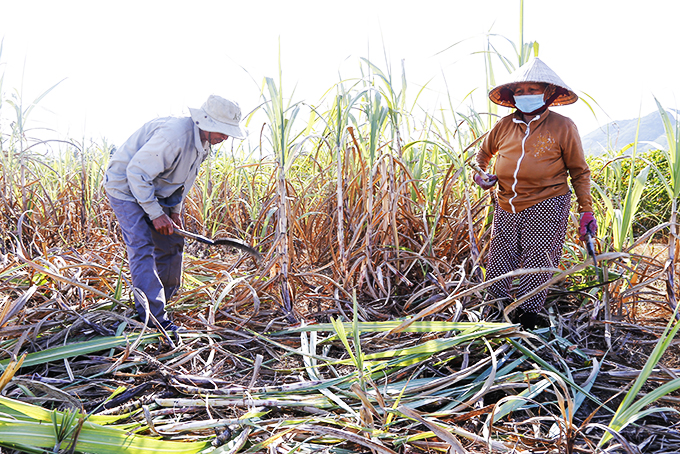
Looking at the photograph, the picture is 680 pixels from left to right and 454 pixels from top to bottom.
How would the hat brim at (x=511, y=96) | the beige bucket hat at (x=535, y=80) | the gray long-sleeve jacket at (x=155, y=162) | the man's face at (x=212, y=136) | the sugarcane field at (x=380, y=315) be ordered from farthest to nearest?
the man's face at (x=212, y=136), the gray long-sleeve jacket at (x=155, y=162), the hat brim at (x=511, y=96), the beige bucket hat at (x=535, y=80), the sugarcane field at (x=380, y=315)

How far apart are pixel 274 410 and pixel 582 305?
150cm

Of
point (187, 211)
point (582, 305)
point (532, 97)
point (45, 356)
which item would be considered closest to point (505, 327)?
point (582, 305)

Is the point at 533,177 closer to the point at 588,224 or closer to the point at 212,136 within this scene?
the point at 588,224

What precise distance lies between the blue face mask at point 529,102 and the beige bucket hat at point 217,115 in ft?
4.11

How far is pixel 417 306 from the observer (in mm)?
2012

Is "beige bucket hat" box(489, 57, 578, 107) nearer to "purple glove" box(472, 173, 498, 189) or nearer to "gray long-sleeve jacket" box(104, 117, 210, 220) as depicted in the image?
"purple glove" box(472, 173, 498, 189)

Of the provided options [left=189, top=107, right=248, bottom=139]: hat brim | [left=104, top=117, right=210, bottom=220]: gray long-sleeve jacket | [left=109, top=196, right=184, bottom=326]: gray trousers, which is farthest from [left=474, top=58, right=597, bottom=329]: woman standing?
[left=109, top=196, right=184, bottom=326]: gray trousers

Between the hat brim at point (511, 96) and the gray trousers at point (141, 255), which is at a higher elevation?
the hat brim at point (511, 96)

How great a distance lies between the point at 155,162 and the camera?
194 cm

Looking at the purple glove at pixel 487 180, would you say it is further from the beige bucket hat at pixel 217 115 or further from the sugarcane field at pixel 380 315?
the beige bucket hat at pixel 217 115

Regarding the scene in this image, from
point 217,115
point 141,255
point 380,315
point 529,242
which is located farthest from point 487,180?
point 141,255

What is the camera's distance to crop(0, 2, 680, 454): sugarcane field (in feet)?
3.93

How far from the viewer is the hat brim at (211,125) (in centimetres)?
197

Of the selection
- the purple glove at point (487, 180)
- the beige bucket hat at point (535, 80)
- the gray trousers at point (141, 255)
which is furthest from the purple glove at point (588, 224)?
the gray trousers at point (141, 255)
